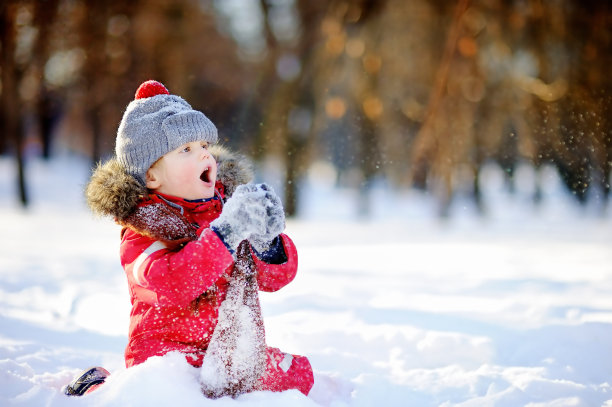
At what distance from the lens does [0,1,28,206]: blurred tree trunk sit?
999 centimetres

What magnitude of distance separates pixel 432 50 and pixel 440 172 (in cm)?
206

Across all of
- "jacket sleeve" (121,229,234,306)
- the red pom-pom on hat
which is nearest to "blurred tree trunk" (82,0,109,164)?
the red pom-pom on hat

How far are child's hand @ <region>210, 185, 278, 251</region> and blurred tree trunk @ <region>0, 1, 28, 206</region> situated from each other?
1029 cm

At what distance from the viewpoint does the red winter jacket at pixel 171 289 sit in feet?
5.62

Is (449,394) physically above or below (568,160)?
below

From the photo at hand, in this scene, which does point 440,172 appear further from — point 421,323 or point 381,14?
point 421,323

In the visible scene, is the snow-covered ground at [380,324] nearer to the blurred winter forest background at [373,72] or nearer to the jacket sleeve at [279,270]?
the jacket sleeve at [279,270]

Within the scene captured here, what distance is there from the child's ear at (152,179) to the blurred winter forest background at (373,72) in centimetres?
483

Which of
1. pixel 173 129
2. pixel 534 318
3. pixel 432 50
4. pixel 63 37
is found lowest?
pixel 534 318

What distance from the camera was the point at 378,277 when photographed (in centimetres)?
480

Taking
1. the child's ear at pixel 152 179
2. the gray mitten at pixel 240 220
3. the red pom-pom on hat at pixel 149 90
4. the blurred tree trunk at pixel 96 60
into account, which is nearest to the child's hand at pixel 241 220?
the gray mitten at pixel 240 220

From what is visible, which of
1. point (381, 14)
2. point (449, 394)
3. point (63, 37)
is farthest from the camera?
point (63, 37)

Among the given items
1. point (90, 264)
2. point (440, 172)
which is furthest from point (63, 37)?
point (440, 172)

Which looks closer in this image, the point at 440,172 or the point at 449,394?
the point at 449,394
